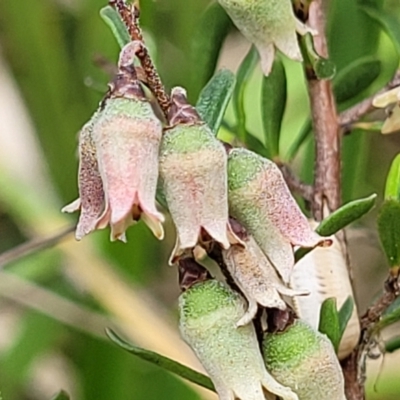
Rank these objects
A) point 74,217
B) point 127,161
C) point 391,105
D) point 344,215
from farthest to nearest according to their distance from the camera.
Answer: point 74,217 → point 391,105 → point 344,215 → point 127,161

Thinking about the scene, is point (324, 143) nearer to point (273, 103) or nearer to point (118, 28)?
point (273, 103)

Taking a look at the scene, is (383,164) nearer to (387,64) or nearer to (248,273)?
(387,64)

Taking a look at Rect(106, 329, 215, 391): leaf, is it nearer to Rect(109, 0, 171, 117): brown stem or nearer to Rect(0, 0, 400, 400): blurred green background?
Rect(109, 0, 171, 117): brown stem

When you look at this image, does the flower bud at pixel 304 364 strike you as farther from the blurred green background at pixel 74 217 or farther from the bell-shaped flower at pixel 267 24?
the blurred green background at pixel 74 217

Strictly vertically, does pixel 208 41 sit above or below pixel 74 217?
above

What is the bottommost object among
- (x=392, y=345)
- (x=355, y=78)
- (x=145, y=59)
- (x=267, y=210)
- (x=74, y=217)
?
(x=74, y=217)

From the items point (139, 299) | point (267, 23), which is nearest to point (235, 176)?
point (267, 23)

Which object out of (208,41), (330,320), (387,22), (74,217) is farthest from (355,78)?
(74,217)
